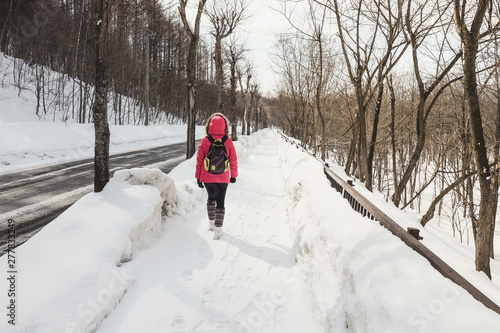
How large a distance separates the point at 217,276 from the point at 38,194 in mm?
5240

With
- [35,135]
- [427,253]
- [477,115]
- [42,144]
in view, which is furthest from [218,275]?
[35,135]

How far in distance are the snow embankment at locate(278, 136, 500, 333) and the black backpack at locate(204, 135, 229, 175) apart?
67.9 inches

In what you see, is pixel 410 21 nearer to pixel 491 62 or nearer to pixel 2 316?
pixel 491 62

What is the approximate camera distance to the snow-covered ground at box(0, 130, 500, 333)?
1.72 meters

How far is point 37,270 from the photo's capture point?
233cm

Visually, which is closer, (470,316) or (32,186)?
(470,316)

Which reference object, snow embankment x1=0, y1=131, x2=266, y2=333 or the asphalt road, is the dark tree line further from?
snow embankment x1=0, y1=131, x2=266, y2=333

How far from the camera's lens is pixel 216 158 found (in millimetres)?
4336

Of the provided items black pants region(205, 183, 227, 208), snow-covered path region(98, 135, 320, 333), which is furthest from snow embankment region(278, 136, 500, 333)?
black pants region(205, 183, 227, 208)

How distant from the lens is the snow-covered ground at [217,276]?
1.72 meters

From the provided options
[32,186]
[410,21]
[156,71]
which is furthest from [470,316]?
[156,71]

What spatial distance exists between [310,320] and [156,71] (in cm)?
3787

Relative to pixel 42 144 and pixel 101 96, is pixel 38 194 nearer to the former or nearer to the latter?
pixel 101 96

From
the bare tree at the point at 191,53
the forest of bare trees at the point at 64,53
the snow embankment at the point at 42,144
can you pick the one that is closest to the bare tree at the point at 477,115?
the bare tree at the point at 191,53
